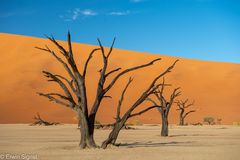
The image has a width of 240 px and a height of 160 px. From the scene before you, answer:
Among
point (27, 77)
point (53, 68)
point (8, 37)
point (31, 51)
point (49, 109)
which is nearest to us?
point (49, 109)

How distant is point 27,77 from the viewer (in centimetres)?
6762

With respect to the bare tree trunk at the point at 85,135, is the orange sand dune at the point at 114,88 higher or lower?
higher

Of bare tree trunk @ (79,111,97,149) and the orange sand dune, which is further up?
the orange sand dune

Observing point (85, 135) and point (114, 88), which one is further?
point (114, 88)

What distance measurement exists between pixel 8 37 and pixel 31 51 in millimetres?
9008

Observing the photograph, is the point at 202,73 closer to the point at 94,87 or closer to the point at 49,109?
the point at 94,87

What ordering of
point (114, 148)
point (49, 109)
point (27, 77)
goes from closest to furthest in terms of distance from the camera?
point (114, 148) < point (49, 109) < point (27, 77)

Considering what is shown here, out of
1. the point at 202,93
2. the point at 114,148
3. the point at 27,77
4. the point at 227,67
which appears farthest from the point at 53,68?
the point at 114,148

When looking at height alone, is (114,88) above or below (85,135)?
above

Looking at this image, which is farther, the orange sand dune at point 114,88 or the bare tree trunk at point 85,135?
the orange sand dune at point 114,88

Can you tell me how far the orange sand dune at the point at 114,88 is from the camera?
5675 cm

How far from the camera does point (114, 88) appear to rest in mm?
69312

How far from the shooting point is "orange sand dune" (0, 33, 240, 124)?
56.8 metres

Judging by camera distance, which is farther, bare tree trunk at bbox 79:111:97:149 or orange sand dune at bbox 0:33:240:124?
orange sand dune at bbox 0:33:240:124
